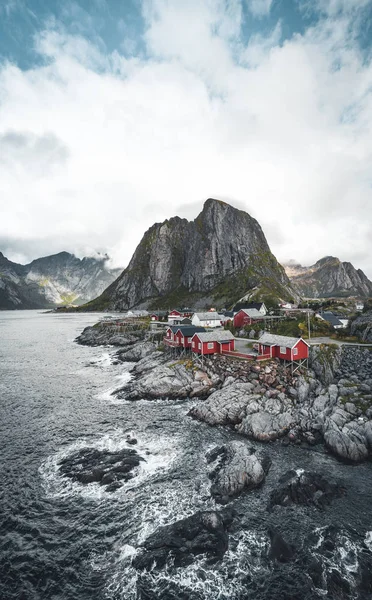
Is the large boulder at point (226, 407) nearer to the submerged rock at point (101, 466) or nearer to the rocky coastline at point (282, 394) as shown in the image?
the rocky coastline at point (282, 394)

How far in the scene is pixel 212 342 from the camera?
174 feet

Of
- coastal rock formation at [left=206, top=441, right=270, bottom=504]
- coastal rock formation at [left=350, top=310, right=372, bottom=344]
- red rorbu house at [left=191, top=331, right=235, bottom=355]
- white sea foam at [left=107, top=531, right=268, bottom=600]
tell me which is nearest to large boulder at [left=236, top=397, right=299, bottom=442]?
coastal rock formation at [left=206, top=441, right=270, bottom=504]

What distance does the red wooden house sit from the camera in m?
44.8

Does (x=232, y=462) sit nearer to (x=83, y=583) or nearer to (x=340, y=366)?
(x=83, y=583)

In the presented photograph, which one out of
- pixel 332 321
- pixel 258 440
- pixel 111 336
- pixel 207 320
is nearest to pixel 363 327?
pixel 332 321

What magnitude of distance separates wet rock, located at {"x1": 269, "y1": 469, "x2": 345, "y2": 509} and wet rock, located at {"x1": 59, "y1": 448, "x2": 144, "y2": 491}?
12.6 metres

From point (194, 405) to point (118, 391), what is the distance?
46.5ft

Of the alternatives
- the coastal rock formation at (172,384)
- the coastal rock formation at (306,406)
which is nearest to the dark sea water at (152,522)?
the coastal rock formation at (306,406)

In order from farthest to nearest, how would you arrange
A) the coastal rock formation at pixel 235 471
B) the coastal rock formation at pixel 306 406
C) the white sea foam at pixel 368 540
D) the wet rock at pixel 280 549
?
the coastal rock formation at pixel 306 406 < the coastal rock formation at pixel 235 471 < the white sea foam at pixel 368 540 < the wet rock at pixel 280 549

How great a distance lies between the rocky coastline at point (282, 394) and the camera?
29.9 m

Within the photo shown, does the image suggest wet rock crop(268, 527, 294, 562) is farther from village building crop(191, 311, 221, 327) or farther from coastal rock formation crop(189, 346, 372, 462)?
village building crop(191, 311, 221, 327)

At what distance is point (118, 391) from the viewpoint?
47.1 m

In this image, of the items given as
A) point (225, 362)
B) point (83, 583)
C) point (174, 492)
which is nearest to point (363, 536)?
point (174, 492)

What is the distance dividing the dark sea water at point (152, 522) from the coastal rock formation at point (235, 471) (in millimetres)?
793
